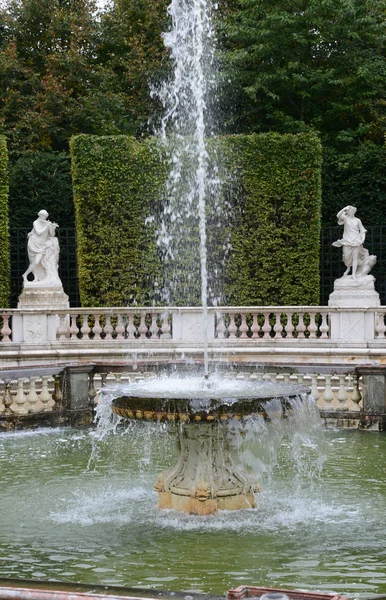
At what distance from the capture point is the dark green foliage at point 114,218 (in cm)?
2175

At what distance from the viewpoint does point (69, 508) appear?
8.48 metres

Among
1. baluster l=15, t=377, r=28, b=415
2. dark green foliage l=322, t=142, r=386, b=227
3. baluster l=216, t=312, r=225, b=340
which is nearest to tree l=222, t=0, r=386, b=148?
dark green foliage l=322, t=142, r=386, b=227

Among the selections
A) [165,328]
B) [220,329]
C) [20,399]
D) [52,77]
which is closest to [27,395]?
[20,399]

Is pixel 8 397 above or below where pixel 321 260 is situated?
below

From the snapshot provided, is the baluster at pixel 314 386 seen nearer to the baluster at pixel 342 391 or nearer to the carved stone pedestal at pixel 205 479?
the baluster at pixel 342 391

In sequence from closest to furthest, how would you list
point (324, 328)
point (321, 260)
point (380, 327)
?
point (380, 327) < point (324, 328) < point (321, 260)

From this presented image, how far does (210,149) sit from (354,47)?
224 inches

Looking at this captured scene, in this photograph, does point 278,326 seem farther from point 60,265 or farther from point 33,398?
point 60,265

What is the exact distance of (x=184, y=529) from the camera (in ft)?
25.2

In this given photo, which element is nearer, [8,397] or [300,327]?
[8,397]

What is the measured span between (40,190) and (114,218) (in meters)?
3.61

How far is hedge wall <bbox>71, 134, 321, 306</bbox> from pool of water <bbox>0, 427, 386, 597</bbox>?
1083cm

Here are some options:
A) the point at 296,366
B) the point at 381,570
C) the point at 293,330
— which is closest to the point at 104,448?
the point at 296,366

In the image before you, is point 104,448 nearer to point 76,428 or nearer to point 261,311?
point 76,428
